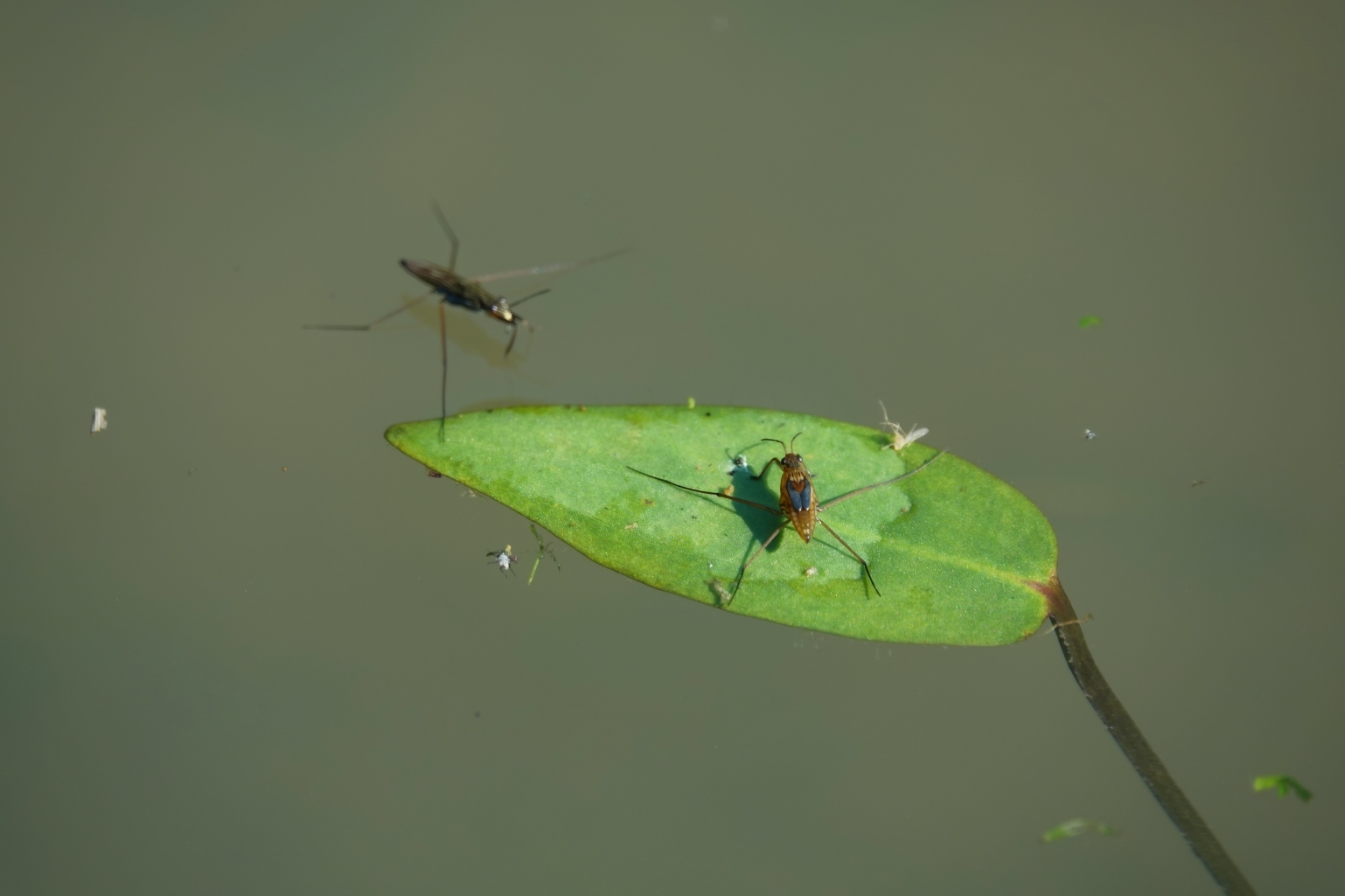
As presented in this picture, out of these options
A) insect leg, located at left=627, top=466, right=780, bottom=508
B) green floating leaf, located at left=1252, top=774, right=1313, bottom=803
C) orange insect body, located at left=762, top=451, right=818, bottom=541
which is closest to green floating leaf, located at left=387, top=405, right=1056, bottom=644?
insect leg, located at left=627, top=466, right=780, bottom=508

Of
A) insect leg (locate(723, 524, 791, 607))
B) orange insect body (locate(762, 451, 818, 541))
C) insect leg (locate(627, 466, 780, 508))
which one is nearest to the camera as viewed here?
orange insect body (locate(762, 451, 818, 541))

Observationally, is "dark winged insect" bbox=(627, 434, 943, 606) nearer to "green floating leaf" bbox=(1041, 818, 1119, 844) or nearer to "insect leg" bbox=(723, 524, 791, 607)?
"insect leg" bbox=(723, 524, 791, 607)

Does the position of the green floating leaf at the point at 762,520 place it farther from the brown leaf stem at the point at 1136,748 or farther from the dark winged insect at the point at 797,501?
the brown leaf stem at the point at 1136,748

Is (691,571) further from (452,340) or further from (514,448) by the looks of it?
(452,340)

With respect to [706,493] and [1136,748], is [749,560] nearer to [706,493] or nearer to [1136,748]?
[706,493]

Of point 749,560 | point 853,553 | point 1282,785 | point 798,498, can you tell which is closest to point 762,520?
point 749,560

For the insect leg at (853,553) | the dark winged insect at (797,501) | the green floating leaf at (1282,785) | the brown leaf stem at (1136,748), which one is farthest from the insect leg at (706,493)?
the green floating leaf at (1282,785)
